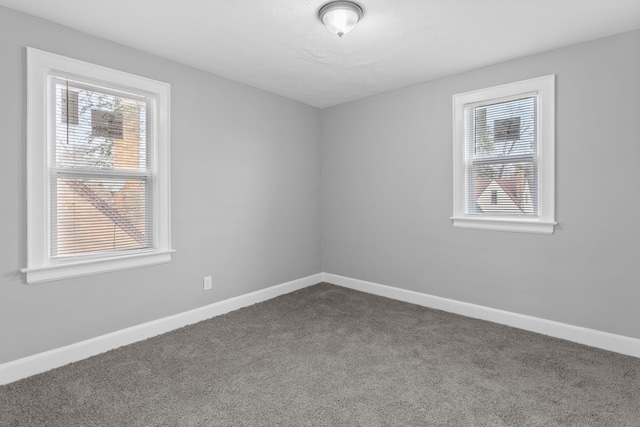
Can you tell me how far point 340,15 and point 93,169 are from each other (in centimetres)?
217

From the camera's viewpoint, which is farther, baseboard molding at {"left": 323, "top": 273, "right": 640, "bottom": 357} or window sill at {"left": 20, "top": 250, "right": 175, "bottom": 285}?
baseboard molding at {"left": 323, "top": 273, "right": 640, "bottom": 357}

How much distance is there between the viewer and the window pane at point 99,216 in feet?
8.13

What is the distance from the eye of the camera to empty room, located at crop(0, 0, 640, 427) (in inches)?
85.2

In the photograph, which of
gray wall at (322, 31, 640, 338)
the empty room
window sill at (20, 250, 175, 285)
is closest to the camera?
the empty room

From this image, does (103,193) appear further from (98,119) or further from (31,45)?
(31,45)

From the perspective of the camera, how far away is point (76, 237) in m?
2.55

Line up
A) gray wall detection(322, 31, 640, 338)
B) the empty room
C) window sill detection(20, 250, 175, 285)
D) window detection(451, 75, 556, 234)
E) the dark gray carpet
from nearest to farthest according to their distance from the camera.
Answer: the dark gray carpet
the empty room
window sill detection(20, 250, 175, 285)
gray wall detection(322, 31, 640, 338)
window detection(451, 75, 556, 234)

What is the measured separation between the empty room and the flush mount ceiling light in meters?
0.02

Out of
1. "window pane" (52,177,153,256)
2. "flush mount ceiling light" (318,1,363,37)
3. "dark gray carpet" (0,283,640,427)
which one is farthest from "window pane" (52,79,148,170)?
"flush mount ceiling light" (318,1,363,37)

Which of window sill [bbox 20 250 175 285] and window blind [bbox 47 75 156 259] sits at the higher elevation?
window blind [bbox 47 75 156 259]

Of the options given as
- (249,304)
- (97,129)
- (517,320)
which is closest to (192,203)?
(97,129)

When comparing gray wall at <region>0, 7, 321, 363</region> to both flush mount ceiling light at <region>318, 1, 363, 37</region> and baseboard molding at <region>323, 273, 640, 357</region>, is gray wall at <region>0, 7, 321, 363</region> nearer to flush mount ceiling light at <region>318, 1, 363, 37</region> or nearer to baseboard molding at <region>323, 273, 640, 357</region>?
baseboard molding at <region>323, 273, 640, 357</region>

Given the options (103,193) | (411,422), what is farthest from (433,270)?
(103,193)

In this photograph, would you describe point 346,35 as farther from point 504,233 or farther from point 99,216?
point 99,216
